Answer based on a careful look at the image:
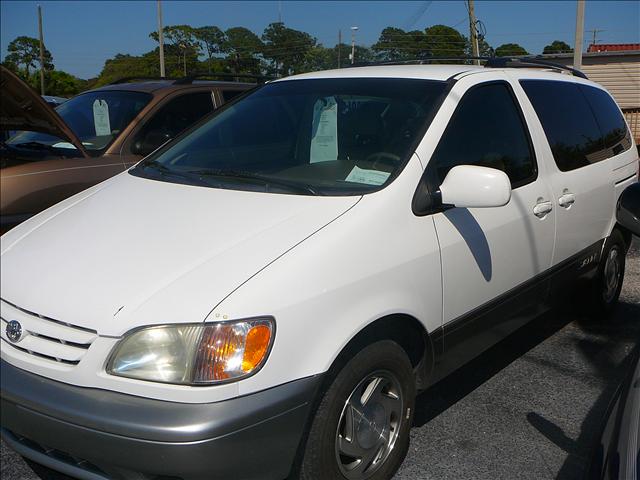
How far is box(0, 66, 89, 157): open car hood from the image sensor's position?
11.8 ft

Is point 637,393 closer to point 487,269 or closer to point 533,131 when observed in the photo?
point 487,269

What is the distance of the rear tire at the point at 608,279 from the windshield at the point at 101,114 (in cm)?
360

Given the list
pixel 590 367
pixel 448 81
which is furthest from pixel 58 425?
pixel 590 367

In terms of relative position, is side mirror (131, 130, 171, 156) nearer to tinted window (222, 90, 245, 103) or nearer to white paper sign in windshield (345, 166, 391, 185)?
tinted window (222, 90, 245, 103)

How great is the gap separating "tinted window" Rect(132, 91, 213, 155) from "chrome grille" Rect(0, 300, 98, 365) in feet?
9.19

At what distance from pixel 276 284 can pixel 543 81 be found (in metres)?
2.59

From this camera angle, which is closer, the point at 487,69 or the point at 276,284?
the point at 276,284

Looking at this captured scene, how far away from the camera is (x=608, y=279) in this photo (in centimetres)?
488

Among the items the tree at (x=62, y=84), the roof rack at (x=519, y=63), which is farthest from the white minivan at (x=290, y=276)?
the tree at (x=62, y=84)

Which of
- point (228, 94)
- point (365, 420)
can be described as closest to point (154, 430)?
point (365, 420)

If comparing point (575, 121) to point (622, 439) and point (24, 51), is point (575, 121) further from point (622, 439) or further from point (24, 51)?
point (24, 51)

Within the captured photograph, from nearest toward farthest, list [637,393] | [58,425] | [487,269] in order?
[637,393], [58,425], [487,269]

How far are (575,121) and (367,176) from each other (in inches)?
77.4

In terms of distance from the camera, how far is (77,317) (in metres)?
2.24
